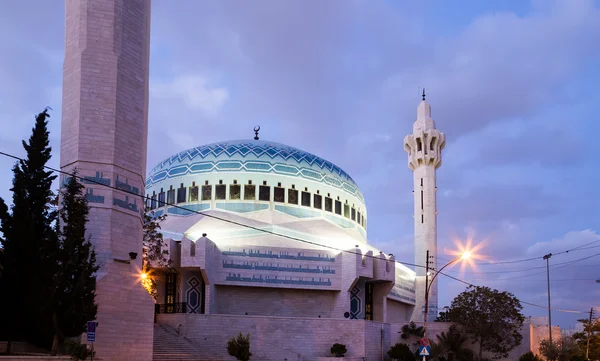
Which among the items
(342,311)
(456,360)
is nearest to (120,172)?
(342,311)

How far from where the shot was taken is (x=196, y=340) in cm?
3216

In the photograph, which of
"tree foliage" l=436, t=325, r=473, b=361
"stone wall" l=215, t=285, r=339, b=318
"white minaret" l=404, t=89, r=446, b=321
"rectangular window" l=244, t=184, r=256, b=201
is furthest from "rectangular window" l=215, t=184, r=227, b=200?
"tree foliage" l=436, t=325, r=473, b=361

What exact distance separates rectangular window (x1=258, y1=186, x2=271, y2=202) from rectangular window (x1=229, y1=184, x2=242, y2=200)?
1.26 metres

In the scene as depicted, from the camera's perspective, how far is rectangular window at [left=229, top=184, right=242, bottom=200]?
43406mm

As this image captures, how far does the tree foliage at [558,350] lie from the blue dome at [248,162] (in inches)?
646

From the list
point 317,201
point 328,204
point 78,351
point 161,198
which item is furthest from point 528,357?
point 78,351

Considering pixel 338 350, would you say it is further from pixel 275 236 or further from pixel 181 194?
pixel 181 194

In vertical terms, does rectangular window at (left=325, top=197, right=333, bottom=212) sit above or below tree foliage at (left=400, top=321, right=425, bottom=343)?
above

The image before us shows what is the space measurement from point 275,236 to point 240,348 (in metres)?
9.97

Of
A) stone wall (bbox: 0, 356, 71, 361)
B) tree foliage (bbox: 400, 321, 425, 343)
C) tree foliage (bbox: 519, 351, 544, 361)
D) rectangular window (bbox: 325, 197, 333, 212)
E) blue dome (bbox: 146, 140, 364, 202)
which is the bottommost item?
tree foliage (bbox: 519, 351, 544, 361)

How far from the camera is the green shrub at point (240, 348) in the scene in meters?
30.3

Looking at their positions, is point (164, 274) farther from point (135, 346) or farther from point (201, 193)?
point (135, 346)

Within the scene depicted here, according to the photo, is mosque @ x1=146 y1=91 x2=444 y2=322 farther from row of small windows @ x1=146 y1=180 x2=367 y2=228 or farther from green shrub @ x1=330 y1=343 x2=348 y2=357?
green shrub @ x1=330 y1=343 x2=348 y2=357

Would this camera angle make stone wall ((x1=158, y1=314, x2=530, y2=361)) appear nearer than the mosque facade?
Yes
